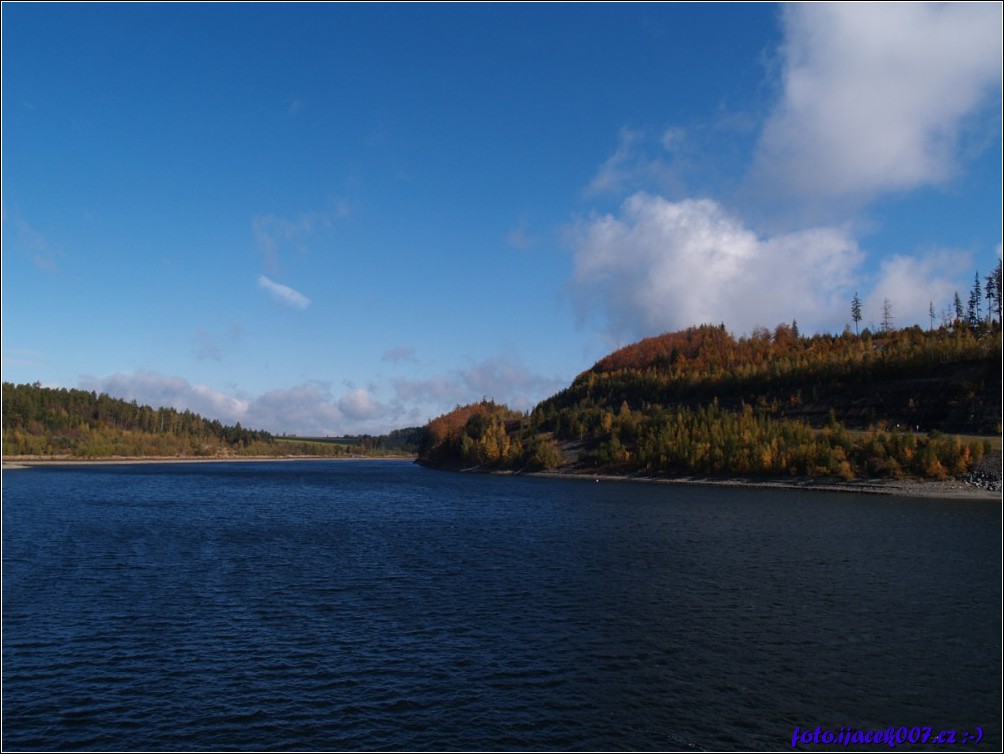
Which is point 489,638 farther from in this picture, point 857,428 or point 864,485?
point 857,428

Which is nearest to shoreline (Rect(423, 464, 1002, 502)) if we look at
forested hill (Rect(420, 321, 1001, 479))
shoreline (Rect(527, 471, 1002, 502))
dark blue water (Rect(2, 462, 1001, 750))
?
shoreline (Rect(527, 471, 1002, 502))

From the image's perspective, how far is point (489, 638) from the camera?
110 ft

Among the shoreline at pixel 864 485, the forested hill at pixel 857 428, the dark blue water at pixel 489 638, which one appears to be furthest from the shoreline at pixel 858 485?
the dark blue water at pixel 489 638

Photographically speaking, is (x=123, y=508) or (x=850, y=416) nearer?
(x=123, y=508)

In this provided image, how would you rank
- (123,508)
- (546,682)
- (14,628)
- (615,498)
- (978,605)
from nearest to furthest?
Answer: (546,682)
(14,628)
(978,605)
(123,508)
(615,498)

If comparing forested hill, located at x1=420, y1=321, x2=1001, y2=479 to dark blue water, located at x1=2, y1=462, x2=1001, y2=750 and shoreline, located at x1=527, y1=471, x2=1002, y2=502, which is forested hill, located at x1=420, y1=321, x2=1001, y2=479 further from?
dark blue water, located at x1=2, y1=462, x2=1001, y2=750

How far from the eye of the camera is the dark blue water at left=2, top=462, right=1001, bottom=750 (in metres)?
24.3

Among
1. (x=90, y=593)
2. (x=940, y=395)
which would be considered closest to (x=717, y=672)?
(x=90, y=593)

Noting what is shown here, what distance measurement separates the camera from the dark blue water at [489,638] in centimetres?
2431

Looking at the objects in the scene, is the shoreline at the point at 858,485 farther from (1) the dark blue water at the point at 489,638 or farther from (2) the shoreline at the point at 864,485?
(1) the dark blue water at the point at 489,638

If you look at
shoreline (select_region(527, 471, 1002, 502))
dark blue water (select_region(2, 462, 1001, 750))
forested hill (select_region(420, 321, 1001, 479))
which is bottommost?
dark blue water (select_region(2, 462, 1001, 750))

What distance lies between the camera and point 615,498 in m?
117

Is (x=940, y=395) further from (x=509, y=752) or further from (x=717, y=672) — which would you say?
(x=509, y=752)

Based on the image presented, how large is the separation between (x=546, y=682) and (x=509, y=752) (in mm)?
6022
